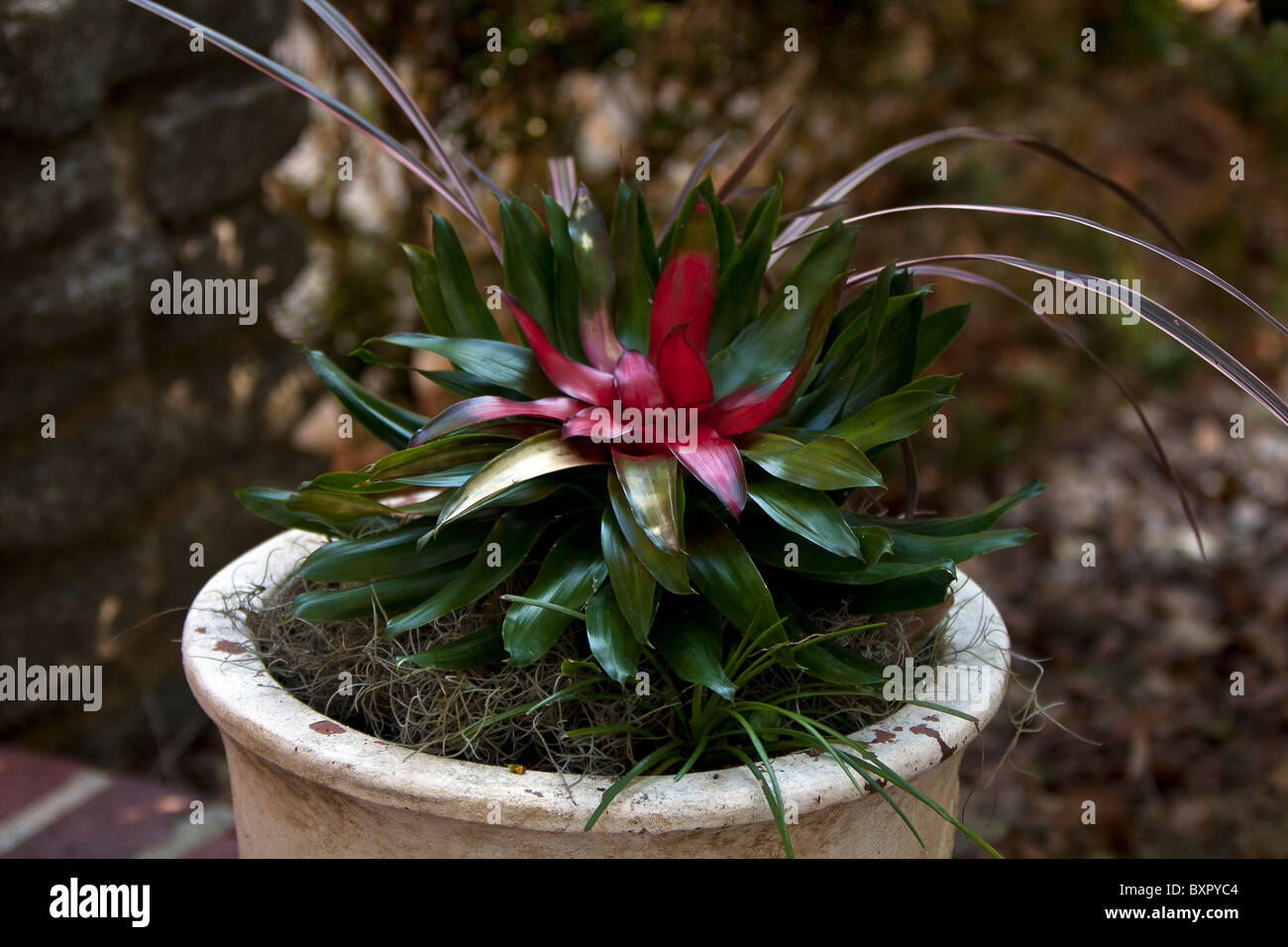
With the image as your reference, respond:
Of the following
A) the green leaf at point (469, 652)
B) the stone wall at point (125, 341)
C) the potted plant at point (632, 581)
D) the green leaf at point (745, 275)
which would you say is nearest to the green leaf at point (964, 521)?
the potted plant at point (632, 581)

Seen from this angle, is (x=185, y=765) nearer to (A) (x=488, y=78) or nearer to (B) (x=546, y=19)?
(A) (x=488, y=78)

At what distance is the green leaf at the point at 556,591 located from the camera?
924 millimetres

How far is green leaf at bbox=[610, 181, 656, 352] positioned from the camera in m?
1.11

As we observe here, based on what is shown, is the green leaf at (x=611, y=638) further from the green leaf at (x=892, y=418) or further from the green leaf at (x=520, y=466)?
the green leaf at (x=892, y=418)

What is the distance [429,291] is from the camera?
3.86 feet

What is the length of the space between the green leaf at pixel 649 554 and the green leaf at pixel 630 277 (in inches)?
8.9

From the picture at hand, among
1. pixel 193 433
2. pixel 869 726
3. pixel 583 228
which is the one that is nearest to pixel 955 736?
pixel 869 726

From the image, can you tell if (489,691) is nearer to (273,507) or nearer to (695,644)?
(695,644)

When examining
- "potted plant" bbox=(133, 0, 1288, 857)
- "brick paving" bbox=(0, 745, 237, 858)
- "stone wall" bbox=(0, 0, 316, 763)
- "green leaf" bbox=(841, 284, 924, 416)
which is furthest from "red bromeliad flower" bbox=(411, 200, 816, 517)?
"stone wall" bbox=(0, 0, 316, 763)

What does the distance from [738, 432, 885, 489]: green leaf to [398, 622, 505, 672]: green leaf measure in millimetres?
273

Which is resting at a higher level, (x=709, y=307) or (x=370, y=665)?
(x=709, y=307)

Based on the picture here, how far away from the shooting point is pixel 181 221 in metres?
2.01

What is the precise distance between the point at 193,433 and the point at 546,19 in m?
1.09
